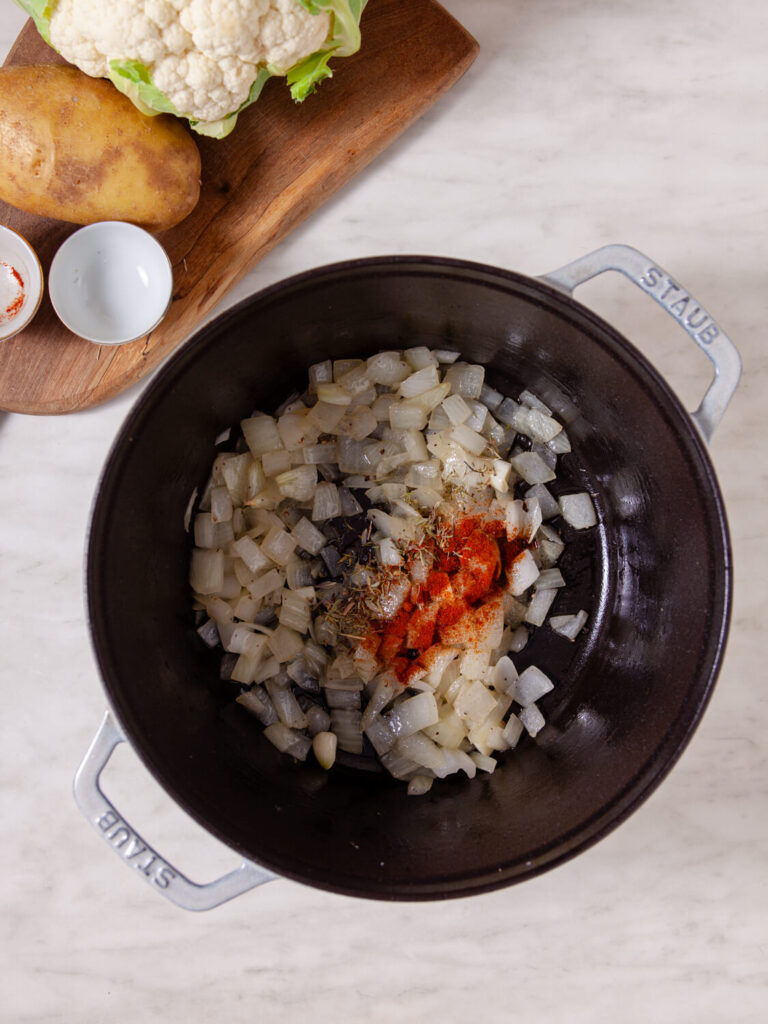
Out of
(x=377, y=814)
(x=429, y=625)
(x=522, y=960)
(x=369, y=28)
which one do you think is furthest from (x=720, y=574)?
(x=369, y=28)

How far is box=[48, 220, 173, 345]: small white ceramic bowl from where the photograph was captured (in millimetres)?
1081

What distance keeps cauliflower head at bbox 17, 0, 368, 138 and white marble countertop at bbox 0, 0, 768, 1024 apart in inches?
8.1

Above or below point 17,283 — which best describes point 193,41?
above

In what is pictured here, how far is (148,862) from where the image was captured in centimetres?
93

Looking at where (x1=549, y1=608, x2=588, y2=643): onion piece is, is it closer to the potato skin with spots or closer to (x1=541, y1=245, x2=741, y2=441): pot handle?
(x1=541, y1=245, x2=741, y2=441): pot handle

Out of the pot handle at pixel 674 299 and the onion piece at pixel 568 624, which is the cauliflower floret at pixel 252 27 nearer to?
the pot handle at pixel 674 299

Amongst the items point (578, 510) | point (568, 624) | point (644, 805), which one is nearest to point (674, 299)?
point (578, 510)

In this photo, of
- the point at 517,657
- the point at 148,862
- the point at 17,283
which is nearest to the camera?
the point at 148,862

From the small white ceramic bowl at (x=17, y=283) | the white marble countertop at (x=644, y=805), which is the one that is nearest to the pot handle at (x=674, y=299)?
the white marble countertop at (x=644, y=805)

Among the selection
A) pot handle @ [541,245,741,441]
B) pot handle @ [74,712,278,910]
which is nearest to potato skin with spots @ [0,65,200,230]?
pot handle @ [541,245,741,441]

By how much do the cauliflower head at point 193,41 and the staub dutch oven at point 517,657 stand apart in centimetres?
29

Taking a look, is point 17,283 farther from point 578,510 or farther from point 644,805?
point 644,805

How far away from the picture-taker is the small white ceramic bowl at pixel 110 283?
3.55ft

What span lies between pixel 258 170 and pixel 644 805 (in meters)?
1.07
